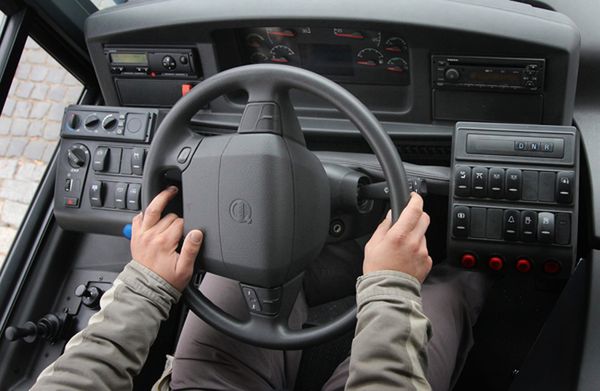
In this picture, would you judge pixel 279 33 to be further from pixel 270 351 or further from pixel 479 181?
pixel 270 351

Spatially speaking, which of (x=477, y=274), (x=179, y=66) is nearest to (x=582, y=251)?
(x=477, y=274)

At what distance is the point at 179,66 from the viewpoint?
1306mm

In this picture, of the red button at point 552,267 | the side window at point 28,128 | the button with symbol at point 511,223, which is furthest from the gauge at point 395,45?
the side window at point 28,128

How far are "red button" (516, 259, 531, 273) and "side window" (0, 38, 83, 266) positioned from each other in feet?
3.68

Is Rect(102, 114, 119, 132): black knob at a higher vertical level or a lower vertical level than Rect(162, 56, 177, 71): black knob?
lower

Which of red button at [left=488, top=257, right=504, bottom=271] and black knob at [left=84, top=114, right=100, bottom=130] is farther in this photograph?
black knob at [left=84, top=114, right=100, bottom=130]

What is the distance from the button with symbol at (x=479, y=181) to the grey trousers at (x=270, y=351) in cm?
19

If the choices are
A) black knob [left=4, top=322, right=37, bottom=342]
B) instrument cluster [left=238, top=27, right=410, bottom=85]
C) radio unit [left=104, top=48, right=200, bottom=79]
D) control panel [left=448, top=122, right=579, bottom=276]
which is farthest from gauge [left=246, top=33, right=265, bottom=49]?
black knob [left=4, top=322, right=37, bottom=342]

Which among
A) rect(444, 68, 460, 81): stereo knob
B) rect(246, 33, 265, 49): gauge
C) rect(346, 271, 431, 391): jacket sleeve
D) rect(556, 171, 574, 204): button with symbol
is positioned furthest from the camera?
rect(246, 33, 265, 49): gauge

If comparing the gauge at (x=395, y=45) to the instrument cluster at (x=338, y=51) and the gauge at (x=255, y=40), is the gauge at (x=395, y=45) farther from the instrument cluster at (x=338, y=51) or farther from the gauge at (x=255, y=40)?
the gauge at (x=255, y=40)

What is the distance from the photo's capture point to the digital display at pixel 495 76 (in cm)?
108

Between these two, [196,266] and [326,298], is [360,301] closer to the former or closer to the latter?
[196,266]

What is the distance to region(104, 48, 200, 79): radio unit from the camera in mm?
1296

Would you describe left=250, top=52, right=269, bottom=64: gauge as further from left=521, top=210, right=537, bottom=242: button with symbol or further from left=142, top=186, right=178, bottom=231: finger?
left=521, top=210, right=537, bottom=242: button with symbol
